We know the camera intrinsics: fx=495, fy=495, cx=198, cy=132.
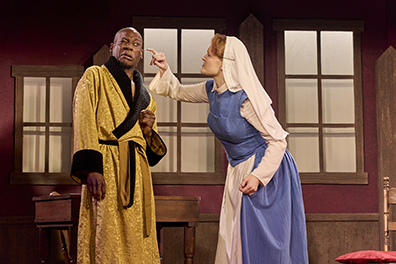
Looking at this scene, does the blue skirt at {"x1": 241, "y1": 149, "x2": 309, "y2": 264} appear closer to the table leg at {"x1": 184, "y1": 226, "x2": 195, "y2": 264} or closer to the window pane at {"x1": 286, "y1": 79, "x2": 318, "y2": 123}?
the table leg at {"x1": 184, "y1": 226, "x2": 195, "y2": 264}

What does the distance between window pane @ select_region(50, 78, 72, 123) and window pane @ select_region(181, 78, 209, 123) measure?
3.97 feet

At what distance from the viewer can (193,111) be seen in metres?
5.32

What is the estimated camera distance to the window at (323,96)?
5.33 meters

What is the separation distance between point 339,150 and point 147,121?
3060mm

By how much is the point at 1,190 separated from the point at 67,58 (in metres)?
1.53

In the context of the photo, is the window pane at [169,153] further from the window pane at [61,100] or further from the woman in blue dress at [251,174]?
the woman in blue dress at [251,174]

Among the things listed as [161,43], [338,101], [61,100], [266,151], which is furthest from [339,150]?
[61,100]

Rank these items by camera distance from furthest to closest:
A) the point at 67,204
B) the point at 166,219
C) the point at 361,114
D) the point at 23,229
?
the point at 361,114 → the point at 23,229 → the point at 166,219 → the point at 67,204

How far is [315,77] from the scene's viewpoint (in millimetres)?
5445

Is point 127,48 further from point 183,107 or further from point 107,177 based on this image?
point 183,107

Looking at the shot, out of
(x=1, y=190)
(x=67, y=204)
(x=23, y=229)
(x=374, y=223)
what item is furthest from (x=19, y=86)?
(x=374, y=223)

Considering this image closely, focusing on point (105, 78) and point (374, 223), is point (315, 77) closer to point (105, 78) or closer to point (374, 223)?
point (374, 223)

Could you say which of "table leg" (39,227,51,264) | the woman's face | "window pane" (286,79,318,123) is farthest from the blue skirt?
"window pane" (286,79,318,123)

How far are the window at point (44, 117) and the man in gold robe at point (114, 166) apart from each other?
239cm
